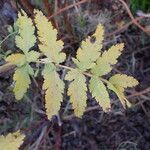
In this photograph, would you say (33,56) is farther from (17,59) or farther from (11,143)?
(11,143)

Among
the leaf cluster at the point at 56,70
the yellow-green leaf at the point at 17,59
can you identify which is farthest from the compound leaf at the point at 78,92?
the yellow-green leaf at the point at 17,59

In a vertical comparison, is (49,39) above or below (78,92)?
above

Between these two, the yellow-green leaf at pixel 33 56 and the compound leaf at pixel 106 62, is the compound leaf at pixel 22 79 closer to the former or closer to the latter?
the yellow-green leaf at pixel 33 56

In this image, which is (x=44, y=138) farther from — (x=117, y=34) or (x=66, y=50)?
(x=117, y=34)

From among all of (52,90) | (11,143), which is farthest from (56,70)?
(11,143)

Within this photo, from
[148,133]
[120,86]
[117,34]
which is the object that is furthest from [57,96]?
[117,34]

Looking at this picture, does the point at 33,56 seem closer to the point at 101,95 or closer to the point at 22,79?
the point at 22,79

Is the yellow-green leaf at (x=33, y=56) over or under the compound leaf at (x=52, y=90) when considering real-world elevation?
over

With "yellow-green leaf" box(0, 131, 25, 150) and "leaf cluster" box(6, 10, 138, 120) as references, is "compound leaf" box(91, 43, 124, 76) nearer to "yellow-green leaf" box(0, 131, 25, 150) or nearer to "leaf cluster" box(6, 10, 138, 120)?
"leaf cluster" box(6, 10, 138, 120)

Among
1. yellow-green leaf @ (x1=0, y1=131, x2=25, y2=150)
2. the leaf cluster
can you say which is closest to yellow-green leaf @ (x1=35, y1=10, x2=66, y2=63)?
the leaf cluster

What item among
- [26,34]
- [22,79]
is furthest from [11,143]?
[26,34]
